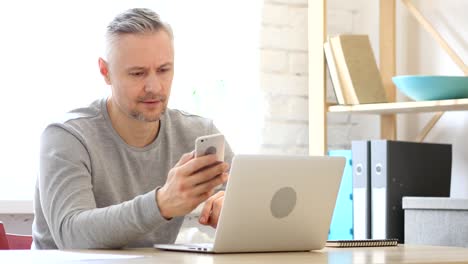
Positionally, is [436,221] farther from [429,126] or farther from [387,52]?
[387,52]

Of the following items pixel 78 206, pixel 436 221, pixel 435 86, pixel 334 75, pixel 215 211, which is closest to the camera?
pixel 78 206

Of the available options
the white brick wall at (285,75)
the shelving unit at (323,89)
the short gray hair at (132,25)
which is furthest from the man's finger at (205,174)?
the white brick wall at (285,75)

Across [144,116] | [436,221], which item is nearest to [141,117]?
[144,116]

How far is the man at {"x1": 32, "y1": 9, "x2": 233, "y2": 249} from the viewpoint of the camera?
193cm

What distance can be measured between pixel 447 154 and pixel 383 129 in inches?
14.7

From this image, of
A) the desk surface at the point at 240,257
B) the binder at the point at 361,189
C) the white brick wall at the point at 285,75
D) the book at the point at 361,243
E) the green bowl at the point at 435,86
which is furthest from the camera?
the white brick wall at the point at 285,75

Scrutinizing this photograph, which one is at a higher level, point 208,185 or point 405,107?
point 405,107

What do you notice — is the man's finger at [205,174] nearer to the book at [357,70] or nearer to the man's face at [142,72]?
the man's face at [142,72]

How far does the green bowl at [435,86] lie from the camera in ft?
9.37

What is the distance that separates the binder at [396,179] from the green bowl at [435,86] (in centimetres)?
17

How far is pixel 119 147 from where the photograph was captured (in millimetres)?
2176

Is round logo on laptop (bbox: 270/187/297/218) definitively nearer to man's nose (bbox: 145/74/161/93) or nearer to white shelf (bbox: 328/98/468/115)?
man's nose (bbox: 145/74/161/93)

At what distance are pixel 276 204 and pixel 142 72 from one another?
571mm

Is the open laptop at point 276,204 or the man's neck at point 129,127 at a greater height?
the man's neck at point 129,127
